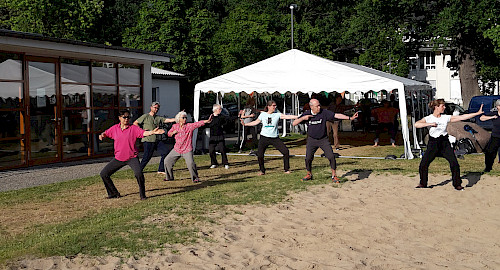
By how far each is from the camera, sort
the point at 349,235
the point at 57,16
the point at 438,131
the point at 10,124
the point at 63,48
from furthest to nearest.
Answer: the point at 57,16 → the point at 63,48 → the point at 10,124 → the point at 438,131 → the point at 349,235

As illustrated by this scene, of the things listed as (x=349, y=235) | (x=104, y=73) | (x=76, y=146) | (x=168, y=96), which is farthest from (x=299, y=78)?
(x=168, y=96)

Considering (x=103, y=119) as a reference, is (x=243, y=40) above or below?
above

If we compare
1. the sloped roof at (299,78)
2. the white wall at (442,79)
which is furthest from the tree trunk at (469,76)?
the white wall at (442,79)

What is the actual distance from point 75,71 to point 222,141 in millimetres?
5867

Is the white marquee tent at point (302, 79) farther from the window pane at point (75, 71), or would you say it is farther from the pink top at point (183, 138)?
the pink top at point (183, 138)

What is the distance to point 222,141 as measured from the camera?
15.9 m

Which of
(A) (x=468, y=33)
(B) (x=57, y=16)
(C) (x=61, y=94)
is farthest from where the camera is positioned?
(B) (x=57, y=16)

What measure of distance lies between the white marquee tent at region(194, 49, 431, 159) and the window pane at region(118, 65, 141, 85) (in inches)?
115

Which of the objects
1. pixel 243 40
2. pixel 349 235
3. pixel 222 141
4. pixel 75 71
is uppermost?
pixel 243 40

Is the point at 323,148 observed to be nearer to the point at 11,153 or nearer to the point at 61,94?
the point at 11,153

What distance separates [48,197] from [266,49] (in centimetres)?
3125

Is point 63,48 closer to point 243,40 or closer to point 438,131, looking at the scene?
point 438,131

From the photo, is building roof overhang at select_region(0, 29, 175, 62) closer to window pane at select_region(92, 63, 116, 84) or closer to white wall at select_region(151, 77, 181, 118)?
window pane at select_region(92, 63, 116, 84)

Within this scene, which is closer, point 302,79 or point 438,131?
point 438,131
